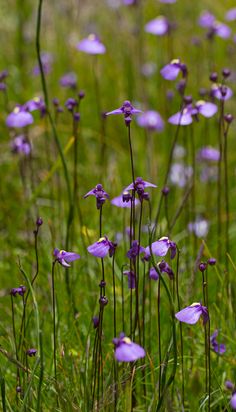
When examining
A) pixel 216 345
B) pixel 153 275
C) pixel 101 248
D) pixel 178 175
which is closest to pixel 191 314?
pixel 101 248

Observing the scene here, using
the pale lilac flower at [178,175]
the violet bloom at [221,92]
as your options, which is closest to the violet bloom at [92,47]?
the violet bloom at [221,92]

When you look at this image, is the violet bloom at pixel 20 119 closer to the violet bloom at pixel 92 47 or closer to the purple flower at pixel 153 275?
the violet bloom at pixel 92 47

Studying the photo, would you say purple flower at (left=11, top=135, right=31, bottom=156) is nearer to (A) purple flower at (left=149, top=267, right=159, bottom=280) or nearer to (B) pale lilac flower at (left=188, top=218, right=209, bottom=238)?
(B) pale lilac flower at (left=188, top=218, right=209, bottom=238)

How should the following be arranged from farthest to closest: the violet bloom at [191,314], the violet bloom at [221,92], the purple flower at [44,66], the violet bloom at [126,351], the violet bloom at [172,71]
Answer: the purple flower at [44,66]
the violet bloom at [172,71]
the violet bloom at [221,92]
the violet bloom at [191,314]
the violet bloom at [126,351]

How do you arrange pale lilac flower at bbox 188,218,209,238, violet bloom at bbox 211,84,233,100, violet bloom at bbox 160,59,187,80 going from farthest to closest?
pale lilac flower at bbox 188,218,209,238 → violet bloom at bbox 160,59,187,80 → violet bloom at bbox 211,84,233,100

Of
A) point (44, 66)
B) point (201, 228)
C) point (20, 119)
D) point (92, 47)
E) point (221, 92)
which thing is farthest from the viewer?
point (44, 66)

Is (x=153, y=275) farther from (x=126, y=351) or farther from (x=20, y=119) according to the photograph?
(x=20, y=119)

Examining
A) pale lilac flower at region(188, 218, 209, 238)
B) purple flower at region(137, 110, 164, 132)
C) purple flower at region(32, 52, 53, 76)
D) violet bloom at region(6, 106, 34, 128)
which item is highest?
purple flower at region(32, 52, 53, 76)

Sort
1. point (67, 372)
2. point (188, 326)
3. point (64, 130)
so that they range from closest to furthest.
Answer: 1. point (67, 372)
2. point (188, 326)
3. point (64, 130)

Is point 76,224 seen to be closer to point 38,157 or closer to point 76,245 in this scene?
point 76,245

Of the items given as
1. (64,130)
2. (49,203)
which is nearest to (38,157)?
(64,130)

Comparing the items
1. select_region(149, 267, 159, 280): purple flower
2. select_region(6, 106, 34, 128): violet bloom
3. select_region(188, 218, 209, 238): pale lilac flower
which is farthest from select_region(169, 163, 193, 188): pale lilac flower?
select_region(149, 267, 159, 280): purple flower
